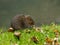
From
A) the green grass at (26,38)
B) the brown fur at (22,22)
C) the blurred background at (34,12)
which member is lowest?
the green grass at (26,38)

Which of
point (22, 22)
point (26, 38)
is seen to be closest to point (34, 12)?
point (22, 22)

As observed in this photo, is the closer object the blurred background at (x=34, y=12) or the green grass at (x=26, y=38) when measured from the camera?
the green grass at (x=26, y=38)

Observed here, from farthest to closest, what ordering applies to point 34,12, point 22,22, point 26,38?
point 34,12 → point 22,22 → point 26,38

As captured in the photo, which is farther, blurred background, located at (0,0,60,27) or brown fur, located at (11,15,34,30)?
blurred background, located at (0,0,60,27)

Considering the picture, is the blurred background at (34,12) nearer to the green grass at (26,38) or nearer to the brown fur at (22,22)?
the brown fur at (22,22)

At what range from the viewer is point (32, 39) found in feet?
12.6

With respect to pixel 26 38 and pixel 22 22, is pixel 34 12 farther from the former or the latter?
pixel 26 38

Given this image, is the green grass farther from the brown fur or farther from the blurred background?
the blurred background

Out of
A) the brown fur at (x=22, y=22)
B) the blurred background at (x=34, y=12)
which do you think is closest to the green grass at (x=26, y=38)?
the brown fur at (x=22, y=22)

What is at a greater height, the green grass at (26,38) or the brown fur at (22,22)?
the brown fur at (22,22)

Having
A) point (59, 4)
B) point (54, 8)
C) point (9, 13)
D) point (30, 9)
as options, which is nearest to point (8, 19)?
point (9, 13)

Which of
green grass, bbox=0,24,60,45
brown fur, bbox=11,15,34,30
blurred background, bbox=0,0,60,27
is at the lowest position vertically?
green grass, bbox=0,24,60,45

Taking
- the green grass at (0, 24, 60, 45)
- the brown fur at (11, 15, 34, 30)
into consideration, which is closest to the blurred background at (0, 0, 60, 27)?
the brown fur at (11, 15, 34, 30)

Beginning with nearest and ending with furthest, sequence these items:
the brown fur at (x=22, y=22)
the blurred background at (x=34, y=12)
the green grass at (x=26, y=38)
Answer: the green grass at (x=26, y=38) → the brown fur at (x=22, y=22) → the blurred background at (x=34, y=12)
